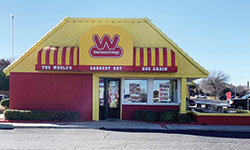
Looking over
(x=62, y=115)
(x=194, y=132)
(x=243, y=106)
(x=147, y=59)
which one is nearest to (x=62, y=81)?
(x=62, y=115)

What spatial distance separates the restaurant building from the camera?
13.2 m

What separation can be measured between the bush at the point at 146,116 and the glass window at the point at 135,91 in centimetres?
89

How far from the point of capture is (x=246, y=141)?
9.24m

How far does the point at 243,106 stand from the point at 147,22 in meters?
15.5

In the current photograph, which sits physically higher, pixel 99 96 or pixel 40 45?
pixel 40 45

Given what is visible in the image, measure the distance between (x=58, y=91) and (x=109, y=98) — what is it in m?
2.95

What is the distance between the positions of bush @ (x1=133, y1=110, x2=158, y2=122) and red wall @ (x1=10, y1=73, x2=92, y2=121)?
2676 millimetres

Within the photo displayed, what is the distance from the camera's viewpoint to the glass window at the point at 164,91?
14312 millimetres

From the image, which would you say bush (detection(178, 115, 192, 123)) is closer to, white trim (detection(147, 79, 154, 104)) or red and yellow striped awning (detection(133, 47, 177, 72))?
white trim (detection(147, 79, 154, 104))

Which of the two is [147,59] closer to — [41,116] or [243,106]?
[41,116]

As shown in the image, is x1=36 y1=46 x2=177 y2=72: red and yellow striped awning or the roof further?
the roof

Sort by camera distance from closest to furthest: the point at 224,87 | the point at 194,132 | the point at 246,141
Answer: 1. the point at 246,141
2. the point at 194,132
3. the point at 224,87

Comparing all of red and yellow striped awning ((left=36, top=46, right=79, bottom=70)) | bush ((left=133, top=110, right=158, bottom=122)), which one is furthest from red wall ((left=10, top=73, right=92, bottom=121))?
bush ((left=133, top=110, right=158, bottom=122))

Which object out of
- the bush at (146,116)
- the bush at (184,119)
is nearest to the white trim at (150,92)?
the bush at (146,116)
